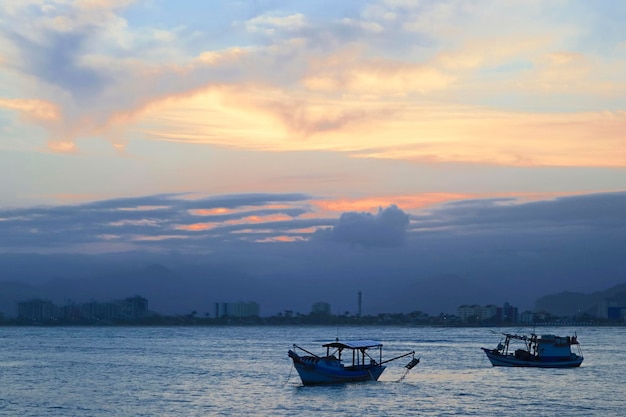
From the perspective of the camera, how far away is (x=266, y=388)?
77.1 metres

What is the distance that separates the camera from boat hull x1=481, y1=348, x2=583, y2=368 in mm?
98875

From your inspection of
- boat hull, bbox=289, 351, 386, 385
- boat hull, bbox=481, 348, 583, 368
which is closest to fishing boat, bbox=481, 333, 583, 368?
boat hull, bbox=481, 348, 583, 368

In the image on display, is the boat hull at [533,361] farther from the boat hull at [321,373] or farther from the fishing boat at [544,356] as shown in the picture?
the boat hull at [321,373]

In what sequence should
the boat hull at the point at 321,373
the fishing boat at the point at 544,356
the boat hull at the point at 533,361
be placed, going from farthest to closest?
the fishing boat at the point at 544,356, the boat hull at the point at 533,361, the boat hull at the point at 321,373

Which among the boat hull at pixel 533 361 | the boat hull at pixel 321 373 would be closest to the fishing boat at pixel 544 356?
the boat hull at pixel 533 361

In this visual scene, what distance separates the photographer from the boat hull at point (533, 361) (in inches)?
3893

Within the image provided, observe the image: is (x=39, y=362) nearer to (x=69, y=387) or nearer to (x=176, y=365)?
(x=176, y=365)

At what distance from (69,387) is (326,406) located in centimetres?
2623

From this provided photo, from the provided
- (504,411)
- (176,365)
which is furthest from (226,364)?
(504,411)

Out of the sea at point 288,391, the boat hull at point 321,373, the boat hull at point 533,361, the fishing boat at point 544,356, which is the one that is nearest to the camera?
the sea at point 288,391

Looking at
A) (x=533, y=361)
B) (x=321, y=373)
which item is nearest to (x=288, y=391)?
(x=321, y=373)

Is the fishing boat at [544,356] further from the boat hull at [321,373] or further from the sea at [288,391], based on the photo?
the boat hull at [321,373]

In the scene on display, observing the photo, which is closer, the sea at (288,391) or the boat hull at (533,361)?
the sea at (288,391)

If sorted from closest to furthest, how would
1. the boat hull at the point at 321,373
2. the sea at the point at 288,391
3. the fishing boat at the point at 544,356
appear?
the sea at the point at 288,391 < the boat hull at the point at 321,373 < the fishing boat at the point at 544,356
